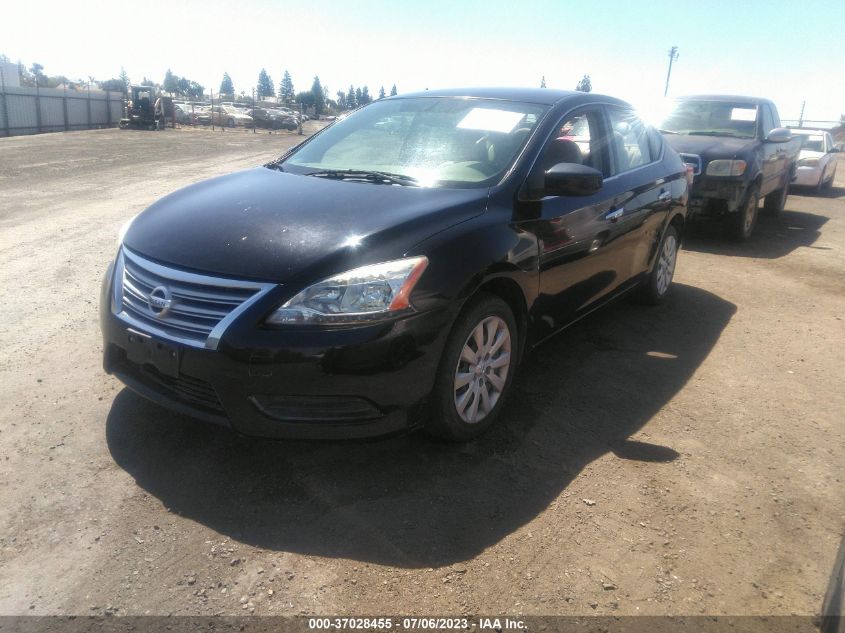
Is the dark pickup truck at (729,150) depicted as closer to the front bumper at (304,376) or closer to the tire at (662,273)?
the tire at (662,273)

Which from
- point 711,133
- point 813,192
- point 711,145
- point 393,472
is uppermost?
point 711,133

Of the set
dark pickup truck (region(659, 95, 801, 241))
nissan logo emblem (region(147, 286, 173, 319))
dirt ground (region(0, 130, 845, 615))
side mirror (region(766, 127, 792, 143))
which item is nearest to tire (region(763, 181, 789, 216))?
dark pickup truck (region(659, 95, 801, 241))

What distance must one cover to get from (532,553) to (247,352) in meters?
1.36

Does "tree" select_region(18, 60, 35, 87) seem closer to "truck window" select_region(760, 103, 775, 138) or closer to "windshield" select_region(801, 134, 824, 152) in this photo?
"windshield" select_region(801, 134, 824, 152)

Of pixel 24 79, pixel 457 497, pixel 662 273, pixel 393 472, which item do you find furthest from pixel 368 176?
pixel 24 79

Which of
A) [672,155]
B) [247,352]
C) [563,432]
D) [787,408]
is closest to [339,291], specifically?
[247,352]

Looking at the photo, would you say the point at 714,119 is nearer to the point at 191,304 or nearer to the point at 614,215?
the point at 614,215

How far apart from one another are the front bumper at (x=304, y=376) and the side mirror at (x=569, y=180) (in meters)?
1.10

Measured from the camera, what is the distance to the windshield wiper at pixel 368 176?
3691mm

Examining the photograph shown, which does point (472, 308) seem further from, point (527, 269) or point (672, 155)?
point (672, 155)

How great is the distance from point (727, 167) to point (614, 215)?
480 centimetres

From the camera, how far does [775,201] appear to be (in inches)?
442

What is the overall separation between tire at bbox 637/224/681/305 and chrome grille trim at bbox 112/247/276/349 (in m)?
3.82

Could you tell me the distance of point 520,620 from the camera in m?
2.30
